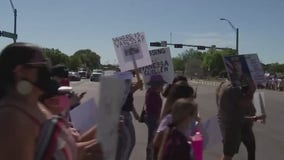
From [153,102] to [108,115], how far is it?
568cm

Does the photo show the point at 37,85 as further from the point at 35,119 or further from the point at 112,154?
the point at 112,154

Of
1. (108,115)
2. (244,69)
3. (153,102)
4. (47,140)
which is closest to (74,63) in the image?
(153,102)

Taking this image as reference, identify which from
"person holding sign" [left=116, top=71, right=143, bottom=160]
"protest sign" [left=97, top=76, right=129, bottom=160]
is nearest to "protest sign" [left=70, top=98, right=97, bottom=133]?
"protest sign" [left=97, top=76, right=129, bottom=160]

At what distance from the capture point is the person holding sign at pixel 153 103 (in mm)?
8406

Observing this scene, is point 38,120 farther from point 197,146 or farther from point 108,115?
point 197,146

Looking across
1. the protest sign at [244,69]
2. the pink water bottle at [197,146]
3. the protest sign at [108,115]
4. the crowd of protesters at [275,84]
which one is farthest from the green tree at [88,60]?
the protest sign at [108,115]

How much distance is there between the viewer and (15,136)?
2.35m

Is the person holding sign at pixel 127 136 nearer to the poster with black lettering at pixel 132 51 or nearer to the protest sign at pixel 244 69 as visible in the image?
the poster with black lettering at pixel 132 51

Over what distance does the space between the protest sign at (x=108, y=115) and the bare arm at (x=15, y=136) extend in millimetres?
459

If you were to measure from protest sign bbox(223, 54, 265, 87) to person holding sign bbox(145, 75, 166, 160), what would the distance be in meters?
1.21

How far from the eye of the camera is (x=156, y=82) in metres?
8.40

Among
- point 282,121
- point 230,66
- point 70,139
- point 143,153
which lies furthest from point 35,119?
point 282,121

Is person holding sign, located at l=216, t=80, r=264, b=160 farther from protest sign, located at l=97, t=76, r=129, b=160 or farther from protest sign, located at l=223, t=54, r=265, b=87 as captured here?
protest sign, located at l=97, t=76, r=129, b=160

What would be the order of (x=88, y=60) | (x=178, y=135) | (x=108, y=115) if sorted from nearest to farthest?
(x=108, y=115)
(x=178, y=135)
(x=88, y=60)
